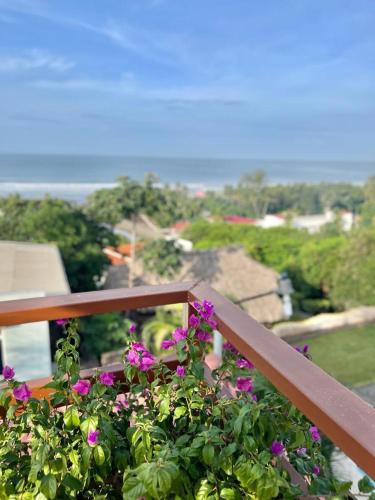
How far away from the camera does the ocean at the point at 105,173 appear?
49.9 meters

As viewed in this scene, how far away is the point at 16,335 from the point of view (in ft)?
20.8

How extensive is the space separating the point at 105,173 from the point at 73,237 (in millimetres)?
54712

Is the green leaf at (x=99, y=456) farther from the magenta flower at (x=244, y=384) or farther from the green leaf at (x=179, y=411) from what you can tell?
the magenta flower at (x=244, y=384)

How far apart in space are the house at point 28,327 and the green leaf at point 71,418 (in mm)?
4764

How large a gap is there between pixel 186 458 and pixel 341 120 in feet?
327

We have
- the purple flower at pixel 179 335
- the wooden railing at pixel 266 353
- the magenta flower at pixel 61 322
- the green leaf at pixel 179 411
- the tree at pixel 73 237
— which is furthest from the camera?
the tree at pixel 73 237

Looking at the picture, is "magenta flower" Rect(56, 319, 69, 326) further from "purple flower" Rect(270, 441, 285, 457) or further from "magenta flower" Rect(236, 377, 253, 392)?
"purple flower" Rect(270, 441, 285, 457)

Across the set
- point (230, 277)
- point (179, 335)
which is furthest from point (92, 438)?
point (230, 277)

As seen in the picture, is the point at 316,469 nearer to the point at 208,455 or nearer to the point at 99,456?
the point at 208,455

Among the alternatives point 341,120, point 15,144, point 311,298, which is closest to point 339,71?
point 341,120

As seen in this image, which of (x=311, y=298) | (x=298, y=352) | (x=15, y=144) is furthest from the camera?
(x=15, y=144)

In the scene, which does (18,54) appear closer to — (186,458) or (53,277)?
(53,277)

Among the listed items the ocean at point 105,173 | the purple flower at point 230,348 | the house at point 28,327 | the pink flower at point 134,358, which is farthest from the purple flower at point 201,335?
the ocean at point 105,173

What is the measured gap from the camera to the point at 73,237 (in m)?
14.2
